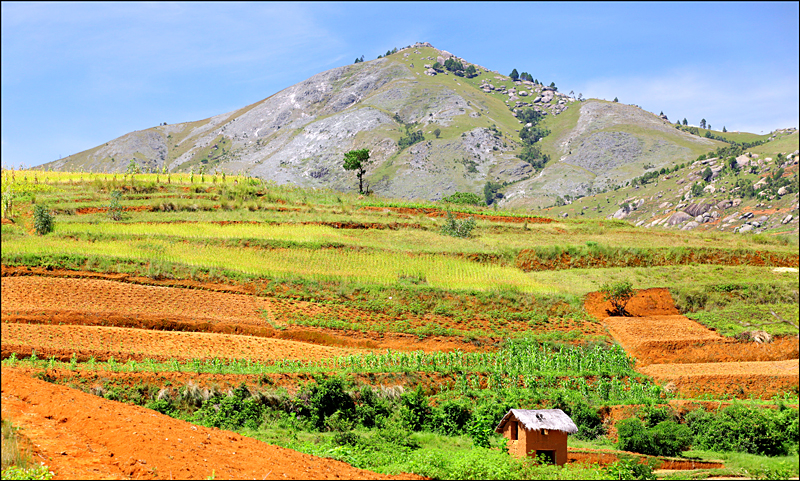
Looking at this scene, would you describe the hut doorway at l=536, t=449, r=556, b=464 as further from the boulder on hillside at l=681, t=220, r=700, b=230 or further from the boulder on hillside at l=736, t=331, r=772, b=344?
the boulder on hillside at l=681, t=220, r=700, b=230

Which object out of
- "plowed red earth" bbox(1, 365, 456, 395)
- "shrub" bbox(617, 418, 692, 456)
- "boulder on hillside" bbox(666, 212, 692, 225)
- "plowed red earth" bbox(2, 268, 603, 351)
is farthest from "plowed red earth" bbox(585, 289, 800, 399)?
"boulder on hillside" bbox(666, 212, 692, 225)

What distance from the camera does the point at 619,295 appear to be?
1077 inches

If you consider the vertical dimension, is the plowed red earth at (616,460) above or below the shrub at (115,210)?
below

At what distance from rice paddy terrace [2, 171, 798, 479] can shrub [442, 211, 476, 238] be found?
185cm

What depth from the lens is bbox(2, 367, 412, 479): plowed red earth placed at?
810cm

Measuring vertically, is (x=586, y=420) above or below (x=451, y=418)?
below

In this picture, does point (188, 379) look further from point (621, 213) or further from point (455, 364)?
point (621, 213)

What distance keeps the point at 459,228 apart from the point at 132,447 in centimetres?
3341

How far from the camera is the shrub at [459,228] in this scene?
40219 millimetres

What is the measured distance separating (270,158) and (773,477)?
163223mm

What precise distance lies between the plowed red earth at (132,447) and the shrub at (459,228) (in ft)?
99.5

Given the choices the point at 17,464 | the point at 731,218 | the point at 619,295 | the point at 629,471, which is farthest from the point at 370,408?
the point at 731,218

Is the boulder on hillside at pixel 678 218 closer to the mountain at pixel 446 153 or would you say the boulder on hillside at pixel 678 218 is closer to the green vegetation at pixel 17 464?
the mountain at pixel 446 153

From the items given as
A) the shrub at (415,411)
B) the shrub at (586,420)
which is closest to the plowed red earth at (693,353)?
A: the shrub at (586,420)
